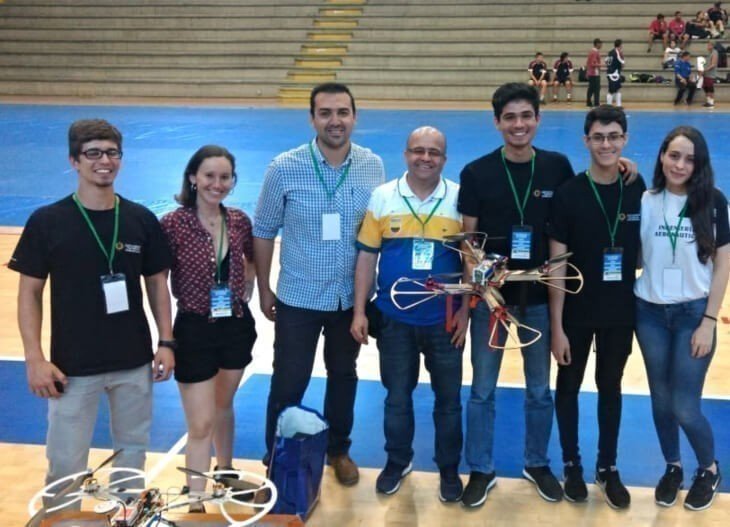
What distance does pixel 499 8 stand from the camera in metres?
24.3

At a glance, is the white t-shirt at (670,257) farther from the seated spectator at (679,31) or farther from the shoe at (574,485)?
the seated spectator at (679,31)

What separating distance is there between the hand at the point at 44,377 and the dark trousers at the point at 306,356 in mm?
1037

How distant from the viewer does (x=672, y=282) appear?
3.39m

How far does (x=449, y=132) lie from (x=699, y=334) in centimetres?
1219

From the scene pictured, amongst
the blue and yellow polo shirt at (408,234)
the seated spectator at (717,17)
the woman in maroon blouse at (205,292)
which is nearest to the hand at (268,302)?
the woman in maroon blouse at (205,292)

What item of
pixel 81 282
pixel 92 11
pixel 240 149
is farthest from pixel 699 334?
pixel 92 11

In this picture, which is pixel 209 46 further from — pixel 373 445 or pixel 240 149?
pixel 373 445

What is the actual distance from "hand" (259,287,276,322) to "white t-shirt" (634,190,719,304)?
175 cm

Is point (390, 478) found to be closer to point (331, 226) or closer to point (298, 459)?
point (298, 459)

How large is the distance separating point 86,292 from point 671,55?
20845mm

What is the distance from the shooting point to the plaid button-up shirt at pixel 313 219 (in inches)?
140

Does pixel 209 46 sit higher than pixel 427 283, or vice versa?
pixel 209 46

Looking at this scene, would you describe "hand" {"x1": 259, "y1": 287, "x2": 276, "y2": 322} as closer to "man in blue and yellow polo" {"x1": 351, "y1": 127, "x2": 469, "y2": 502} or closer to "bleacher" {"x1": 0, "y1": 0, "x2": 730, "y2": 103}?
"man in blue and yellow polo" {"x1": 351, "y1": 127, "x2": 469, "y2": 502}

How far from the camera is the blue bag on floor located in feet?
11.4
